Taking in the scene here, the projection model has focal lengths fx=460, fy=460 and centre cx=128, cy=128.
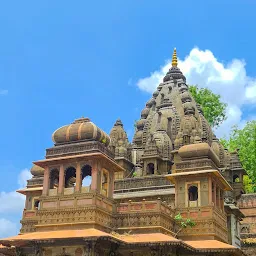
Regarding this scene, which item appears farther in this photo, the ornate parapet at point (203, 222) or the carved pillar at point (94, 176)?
the ornate parapet at point (203, 222)

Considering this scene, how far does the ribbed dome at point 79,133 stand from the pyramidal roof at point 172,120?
8408mm

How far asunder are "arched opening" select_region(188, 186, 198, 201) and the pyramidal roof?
5058 mm

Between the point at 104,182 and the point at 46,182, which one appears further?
the point at 104,182

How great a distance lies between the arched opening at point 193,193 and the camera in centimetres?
2108

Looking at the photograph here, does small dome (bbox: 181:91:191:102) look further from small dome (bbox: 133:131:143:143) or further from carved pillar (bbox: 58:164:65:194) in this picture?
carved pillar (bbox: 58:164:65:194)

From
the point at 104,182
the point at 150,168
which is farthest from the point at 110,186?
the point at 150,168

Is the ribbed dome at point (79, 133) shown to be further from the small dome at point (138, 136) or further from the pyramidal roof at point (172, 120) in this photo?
the small dome at point (138, 136)

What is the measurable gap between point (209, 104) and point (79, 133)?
30.0 m

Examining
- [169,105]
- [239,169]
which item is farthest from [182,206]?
[169,105]

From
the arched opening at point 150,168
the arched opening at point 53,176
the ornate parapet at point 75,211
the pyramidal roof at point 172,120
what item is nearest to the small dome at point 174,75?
the pyramidal roof at point 172,120

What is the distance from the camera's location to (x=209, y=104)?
4722cm

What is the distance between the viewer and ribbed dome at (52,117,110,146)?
18938 mm

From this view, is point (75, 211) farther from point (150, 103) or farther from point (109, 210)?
point (150, 103)

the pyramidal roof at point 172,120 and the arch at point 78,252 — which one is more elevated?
the pyramidal roof at point 172,120
